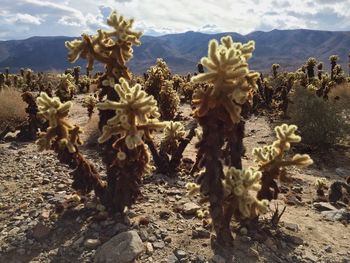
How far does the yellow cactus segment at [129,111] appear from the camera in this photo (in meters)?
5.47

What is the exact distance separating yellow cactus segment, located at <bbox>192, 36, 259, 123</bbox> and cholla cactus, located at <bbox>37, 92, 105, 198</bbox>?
6.04ft

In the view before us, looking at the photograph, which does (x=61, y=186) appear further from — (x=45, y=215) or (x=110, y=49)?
(x=110, y=49)

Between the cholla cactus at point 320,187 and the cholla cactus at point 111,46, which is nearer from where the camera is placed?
the cholla cactus at point 111,46

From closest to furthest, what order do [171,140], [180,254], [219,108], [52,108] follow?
1. [219,108]
2. [180,254]
3. [52,108]
4. [171,140]

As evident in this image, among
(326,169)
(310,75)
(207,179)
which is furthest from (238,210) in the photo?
(310,75)

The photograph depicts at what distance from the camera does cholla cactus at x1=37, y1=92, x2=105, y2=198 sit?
5.95 metres

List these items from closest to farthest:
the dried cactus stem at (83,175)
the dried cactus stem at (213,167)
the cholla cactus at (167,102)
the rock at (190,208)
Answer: the dried cactus stem at (213,167)
the dried cactus stem at (83,175)
the rock at (190,208)
the cholla cactus at (167,102)

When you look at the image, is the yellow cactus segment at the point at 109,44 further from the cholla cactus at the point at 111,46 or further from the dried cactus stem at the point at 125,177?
the dried cactus stem at the point at 125,177

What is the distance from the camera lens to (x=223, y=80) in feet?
17.0

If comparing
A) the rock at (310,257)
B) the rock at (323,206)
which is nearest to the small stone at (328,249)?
the rock at (310,257)

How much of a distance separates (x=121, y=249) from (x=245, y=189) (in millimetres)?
1732

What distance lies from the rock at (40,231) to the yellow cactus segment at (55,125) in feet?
3.73

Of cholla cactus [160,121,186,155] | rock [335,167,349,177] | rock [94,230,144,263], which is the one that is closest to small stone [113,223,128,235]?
rock [94,230,144,263]

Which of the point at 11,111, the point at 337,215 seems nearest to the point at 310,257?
the point at 337,215
